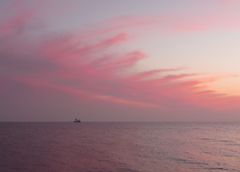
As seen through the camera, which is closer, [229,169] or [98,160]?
[229,169]

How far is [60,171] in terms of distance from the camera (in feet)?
136

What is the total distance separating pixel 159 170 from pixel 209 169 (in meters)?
7.72

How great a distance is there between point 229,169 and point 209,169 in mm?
2920

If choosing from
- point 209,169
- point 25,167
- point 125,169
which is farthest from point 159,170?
point 25,167

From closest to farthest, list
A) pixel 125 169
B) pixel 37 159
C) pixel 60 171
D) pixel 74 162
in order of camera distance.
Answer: pixel 60 171, pixel 125 169, pixel 74 162, pixel 37 159

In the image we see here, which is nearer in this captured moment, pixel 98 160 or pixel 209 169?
pixel 209 169

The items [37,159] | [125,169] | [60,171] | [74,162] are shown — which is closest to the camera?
[60,171]

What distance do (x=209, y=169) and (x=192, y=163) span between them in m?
5.86

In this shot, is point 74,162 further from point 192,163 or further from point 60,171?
point 192,163

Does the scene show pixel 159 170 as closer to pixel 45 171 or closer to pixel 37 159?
pixel 45 171

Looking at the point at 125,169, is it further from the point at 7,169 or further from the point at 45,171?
the point at 7,169

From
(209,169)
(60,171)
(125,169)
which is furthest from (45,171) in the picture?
(209,169)

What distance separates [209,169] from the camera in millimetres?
46125

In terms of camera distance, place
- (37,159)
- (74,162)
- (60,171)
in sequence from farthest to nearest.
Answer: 1. (37,159)
2. (74,162)
3. (60,171)
